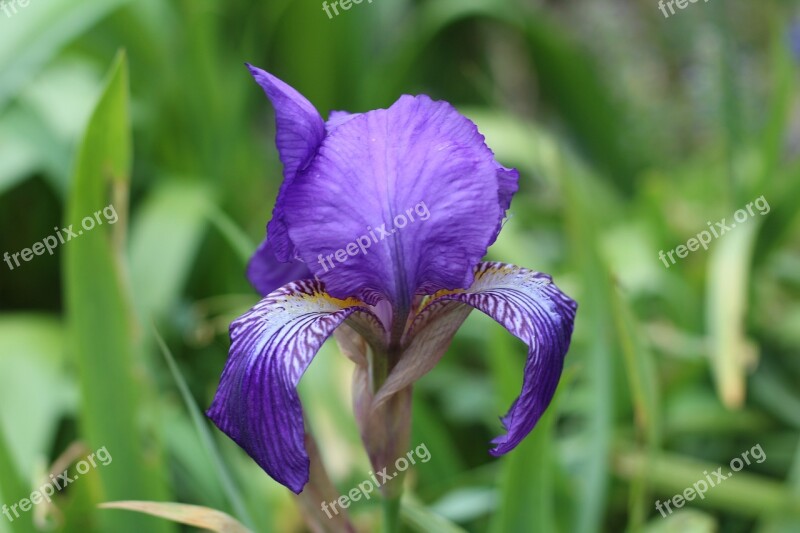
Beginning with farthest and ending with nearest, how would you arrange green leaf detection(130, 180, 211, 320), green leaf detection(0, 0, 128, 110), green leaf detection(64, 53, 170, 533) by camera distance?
green leaf detection(130, 180, 211, 320)
green leaf detection(0, 0, 128, 110)
green leaf detection(64, 53, 170, 533)

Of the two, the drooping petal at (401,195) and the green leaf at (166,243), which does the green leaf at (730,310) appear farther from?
the green leaf at (166,243)

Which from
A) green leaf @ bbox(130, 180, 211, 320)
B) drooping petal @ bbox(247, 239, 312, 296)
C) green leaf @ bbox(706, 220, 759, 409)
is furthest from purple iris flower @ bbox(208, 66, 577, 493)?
green leaf @ bbox(130, 180, 211, 320)

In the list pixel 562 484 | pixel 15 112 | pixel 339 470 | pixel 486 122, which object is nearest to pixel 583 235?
pixel 562 484

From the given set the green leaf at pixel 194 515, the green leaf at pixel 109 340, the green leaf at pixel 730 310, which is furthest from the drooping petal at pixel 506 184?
the green leaf at pixel 730 310

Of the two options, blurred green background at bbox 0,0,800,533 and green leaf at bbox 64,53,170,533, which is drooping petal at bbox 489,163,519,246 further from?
green leaf at bbox 64,53,170,533

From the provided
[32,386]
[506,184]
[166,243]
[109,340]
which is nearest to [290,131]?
[506,184]

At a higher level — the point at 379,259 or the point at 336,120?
the point at 336,120

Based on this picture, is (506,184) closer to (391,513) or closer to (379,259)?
(379,259)
